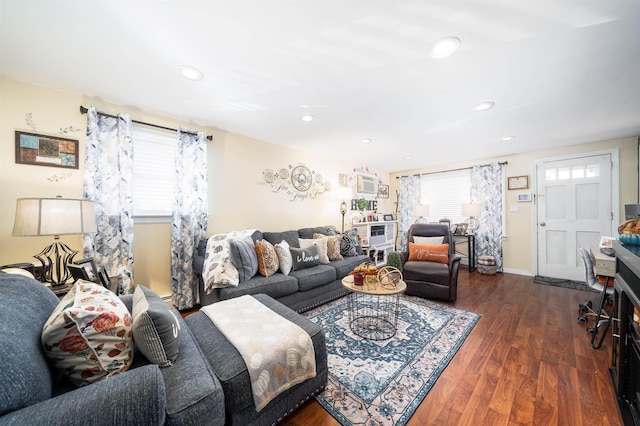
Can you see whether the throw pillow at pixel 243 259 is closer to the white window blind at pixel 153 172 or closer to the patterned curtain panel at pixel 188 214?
the patterned curtain panel at pixel 188 214

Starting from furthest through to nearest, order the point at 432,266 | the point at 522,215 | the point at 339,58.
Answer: the point at 522,215, the point at 432,266, the point at 339,58

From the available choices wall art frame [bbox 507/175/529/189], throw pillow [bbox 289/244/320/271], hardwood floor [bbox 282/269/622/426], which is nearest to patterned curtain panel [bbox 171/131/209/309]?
throw pillow [bbox 289/244/320/271]

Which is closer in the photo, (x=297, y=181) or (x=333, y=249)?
(x=333, y=249)

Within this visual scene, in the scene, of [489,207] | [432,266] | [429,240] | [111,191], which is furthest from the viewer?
[489,207]

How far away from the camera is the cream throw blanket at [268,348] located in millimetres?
1162

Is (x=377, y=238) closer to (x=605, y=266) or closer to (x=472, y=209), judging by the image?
(x=472, y=209)

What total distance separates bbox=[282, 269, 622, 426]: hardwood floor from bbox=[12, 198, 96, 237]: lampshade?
196 centimetres

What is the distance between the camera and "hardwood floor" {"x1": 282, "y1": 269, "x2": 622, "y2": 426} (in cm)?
134

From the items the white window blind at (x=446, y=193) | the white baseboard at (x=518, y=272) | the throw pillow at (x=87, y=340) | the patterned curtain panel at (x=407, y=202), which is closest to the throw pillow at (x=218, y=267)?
the throw pillow at (x=87, y=340)

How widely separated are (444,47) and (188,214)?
293 cm

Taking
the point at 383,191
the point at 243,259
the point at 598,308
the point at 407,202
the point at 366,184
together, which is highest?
the point at 366,184

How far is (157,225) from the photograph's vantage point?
8.70 feet

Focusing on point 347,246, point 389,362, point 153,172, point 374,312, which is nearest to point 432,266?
point 374,312

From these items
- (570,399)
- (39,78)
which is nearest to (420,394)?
(570,399)
